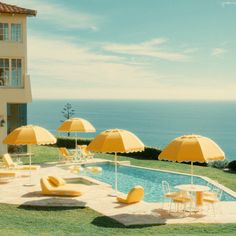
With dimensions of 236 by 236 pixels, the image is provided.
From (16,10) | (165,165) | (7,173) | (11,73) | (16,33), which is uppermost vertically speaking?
(16,10)

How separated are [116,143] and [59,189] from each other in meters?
3.07

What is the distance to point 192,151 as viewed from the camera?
15820mm

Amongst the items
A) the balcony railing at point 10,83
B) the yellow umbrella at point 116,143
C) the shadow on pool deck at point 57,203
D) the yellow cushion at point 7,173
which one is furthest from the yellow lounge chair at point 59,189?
the balcony railing at point 10,83

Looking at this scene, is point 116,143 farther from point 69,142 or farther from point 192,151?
point 69,142

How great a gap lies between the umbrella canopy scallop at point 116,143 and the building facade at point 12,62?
1483cm

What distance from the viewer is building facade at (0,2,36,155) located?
106 ft

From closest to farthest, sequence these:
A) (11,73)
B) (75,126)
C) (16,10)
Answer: (75,126) → (16,10) → (11,73)

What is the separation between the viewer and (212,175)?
2733 cm

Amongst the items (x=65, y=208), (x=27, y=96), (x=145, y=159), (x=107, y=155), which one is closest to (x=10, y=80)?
(x=27, y=96)

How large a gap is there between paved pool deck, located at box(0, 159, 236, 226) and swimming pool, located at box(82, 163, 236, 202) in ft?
7.49

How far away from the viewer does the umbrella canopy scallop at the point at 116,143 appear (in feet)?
59.3

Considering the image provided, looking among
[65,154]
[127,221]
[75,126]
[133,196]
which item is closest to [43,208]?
[133,196]

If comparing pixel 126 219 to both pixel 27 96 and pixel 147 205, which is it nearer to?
pixel 147 205

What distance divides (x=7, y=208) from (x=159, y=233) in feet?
19.8
